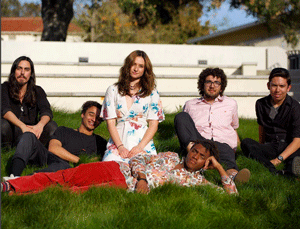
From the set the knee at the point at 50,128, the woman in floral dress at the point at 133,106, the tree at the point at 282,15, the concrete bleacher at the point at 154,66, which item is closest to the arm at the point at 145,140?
the woman in floral dress at the point at 133,106

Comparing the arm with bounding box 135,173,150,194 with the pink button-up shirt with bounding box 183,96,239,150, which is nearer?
the arm with bounding box 135,173,150,194

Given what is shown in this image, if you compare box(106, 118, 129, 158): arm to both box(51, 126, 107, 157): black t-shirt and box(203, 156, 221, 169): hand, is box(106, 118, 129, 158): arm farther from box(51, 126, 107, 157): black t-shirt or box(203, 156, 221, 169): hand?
box(203, 156, 221, 169): hand

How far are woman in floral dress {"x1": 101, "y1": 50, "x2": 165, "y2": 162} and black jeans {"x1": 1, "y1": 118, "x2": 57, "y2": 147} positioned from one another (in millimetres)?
812

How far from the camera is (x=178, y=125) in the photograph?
500 centimetres

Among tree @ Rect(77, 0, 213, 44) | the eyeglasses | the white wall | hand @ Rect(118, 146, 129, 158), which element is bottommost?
hand @ Rect(118, 146, 129, 158)

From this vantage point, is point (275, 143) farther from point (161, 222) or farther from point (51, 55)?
point (51, 55)

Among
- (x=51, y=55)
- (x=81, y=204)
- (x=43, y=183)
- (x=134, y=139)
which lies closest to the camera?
(x=81, y=204)

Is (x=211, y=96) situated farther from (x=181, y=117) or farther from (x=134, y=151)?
(x=134, y=151)

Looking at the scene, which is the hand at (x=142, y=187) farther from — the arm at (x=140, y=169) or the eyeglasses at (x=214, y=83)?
the eyeglasses at (x=214, y=83)

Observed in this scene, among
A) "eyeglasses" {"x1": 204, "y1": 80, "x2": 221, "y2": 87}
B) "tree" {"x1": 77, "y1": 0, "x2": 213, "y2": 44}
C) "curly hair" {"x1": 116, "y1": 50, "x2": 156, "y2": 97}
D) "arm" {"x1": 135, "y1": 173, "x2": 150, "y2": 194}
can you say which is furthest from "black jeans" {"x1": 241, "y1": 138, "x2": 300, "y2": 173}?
"tree" {"x1": 77, "y1": 0, "x2": 213, "y2": 44}

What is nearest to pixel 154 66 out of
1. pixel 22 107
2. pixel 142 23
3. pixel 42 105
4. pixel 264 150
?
pixel 42 105

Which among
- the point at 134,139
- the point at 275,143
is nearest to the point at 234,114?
the point at 275,143

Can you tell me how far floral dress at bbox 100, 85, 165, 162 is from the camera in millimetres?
4753

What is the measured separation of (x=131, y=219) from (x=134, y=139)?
160 centimetres
